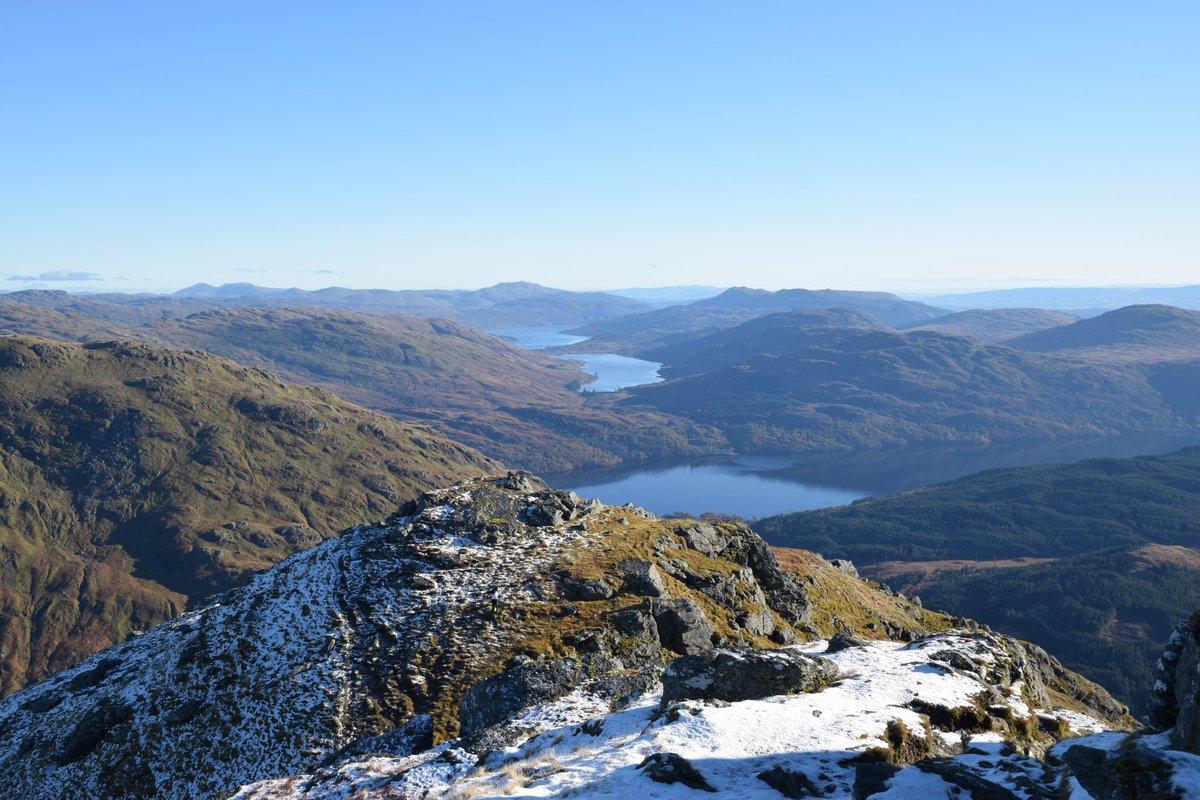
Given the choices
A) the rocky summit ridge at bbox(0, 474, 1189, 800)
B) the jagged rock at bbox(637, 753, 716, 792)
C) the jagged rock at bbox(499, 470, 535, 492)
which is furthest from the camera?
the jagged rock at bbox(499, 470, 535, 492)

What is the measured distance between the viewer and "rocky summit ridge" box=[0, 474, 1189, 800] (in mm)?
24000

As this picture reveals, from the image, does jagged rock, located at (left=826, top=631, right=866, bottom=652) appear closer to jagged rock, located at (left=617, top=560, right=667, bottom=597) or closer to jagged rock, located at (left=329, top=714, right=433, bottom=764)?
jagged rock, located at (left=617, top=560, right=667, bottom=597)

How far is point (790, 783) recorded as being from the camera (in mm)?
21188

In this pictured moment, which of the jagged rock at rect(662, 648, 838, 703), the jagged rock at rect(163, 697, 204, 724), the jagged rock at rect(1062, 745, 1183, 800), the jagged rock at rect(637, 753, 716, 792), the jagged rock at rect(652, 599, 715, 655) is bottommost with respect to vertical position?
the jagged rock at rect(163, 697, 204, 724)

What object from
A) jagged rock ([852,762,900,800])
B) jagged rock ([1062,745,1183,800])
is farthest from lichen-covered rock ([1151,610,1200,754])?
jagged rock ([852,762,900,800])

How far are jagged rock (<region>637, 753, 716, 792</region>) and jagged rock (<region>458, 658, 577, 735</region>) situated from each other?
494 inches

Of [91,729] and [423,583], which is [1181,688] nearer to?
[423,583]

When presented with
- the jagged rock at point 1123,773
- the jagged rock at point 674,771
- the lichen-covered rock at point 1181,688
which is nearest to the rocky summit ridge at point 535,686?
the jagged rock at point 674,771

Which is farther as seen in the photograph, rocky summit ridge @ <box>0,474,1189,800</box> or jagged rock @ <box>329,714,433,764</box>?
jagged rock @ <box>329,714,433,764</box>

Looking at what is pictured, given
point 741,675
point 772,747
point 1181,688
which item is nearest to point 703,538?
point 741,675

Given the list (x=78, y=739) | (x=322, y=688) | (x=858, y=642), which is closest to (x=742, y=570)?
(x=858, y=642)

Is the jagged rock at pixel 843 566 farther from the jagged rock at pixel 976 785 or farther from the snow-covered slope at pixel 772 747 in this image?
the jagged rock at pixel 976 785

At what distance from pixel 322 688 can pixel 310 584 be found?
488 inches

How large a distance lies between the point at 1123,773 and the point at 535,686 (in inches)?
950
